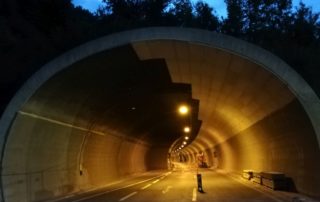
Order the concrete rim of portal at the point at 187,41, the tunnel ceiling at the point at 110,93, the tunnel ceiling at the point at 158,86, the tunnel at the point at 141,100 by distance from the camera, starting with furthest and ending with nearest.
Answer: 1. the tunnel ceiling at the point at 110,93
2. the tunnel ceiling at the point at 158,86
3. the tunnel at the point at 141,100
4. the concrete rim of portal at the point at 187,41

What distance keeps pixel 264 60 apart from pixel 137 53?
508cm

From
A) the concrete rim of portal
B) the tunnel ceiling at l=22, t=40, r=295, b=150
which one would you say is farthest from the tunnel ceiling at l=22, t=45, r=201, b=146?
the concrete rim of portal

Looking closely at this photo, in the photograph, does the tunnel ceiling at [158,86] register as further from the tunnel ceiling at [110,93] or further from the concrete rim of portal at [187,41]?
the concrete rim of portal at [187,41]

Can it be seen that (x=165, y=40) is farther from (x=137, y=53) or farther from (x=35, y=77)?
(x=35, y=77)

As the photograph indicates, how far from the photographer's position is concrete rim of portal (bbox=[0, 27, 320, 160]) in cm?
1741

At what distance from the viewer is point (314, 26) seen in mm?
33438

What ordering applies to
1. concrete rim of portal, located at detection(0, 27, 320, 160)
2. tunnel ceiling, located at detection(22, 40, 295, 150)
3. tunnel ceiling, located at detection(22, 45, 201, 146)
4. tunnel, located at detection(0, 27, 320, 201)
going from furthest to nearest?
tunnel ceiling, located at detection(22, 45, 201, 146)
tunnel ceiling, located at detection(22, 40, 295, 150)
tunnel, located at detection(0, 27, 320, 201)
concrete rim of portal, located at detection(0, 27, 320, 160)

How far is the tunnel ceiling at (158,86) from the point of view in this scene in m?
19.3

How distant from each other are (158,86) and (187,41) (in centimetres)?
871

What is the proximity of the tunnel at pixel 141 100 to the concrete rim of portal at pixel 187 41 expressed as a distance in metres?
0.04

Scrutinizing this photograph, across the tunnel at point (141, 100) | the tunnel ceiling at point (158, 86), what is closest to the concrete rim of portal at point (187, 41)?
the tunnel at point (141, 100)

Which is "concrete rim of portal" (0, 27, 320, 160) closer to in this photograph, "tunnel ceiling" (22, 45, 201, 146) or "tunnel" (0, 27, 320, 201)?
"tunnel" (0, 27, 320, 201)

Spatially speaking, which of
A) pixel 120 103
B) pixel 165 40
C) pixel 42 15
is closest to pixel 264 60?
pixel 165 40

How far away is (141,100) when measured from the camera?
101ft
